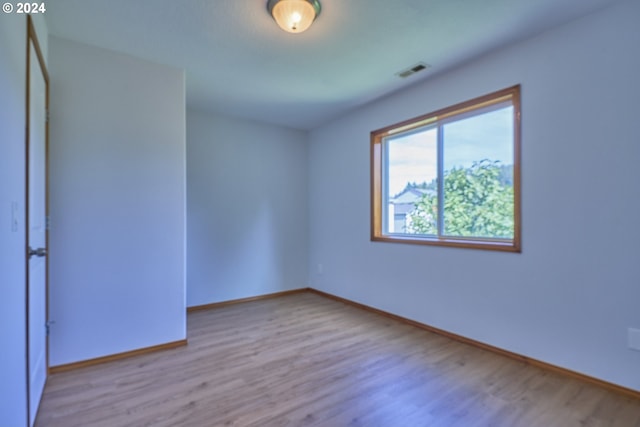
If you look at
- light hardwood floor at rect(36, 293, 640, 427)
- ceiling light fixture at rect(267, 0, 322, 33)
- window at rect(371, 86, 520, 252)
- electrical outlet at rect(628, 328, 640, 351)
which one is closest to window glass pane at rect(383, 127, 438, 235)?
window at rect(371, 86, 520, 252)

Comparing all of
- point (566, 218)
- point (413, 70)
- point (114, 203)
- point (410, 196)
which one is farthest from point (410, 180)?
point (114, 203)

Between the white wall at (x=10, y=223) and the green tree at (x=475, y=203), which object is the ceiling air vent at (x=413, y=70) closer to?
the green tree at (x=475, y=203)

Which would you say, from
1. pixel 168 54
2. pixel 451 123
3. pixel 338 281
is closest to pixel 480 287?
pixel 451 123

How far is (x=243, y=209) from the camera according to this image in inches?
170

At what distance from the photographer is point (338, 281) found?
14.3ft

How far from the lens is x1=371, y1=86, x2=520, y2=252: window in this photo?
258cm

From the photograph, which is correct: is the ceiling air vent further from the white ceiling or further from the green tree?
the green tree

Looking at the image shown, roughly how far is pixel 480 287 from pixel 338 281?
2040 mm

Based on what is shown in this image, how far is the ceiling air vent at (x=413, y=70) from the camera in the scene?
9.16 ft

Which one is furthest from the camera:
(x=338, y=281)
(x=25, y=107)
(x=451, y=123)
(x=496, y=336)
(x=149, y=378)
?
(x=338, y=281)

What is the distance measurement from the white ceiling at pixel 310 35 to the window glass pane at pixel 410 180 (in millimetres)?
648

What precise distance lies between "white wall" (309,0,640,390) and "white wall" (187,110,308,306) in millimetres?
2235

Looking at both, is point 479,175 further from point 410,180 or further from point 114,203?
point 114,203

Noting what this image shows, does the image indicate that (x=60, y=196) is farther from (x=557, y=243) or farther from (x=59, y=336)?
(x=557, y=243)
